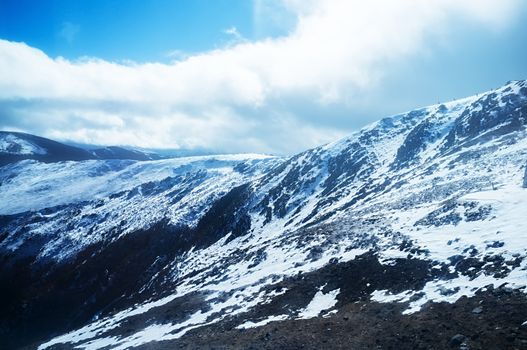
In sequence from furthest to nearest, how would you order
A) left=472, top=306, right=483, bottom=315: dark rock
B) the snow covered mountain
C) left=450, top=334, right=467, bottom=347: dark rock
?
the snow covered mountain < left=472, top=306, right=483, bottom=315: dark rock < left=450, top=334, right=467, bottom=347: dark rock

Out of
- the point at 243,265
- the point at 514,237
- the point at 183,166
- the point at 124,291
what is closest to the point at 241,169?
the point at 183,166

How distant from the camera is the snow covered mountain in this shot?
22.1 meters

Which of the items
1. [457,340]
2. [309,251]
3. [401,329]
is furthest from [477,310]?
[309,251]

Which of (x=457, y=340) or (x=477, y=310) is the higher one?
(x=477, y=310)

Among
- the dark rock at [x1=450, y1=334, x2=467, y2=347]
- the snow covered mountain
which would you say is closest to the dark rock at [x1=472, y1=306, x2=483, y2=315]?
the snow covered mountain

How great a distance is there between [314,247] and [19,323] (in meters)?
65.5

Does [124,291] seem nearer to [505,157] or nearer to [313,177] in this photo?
[313,177]

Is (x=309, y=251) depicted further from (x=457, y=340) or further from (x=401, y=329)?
(x=457, y=340)

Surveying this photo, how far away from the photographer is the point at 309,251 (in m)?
39.8

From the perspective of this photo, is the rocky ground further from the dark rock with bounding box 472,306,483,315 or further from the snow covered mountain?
the snow covered mountain

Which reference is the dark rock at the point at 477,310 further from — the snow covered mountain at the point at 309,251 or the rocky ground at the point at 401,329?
the snow covered mountain at the point at 309,251

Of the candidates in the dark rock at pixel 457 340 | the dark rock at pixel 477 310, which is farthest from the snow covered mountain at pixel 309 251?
the dark rock at pixel 477 310

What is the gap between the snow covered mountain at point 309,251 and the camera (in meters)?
22.1

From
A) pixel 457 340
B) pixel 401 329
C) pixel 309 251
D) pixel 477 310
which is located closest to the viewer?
pixel 457 340
